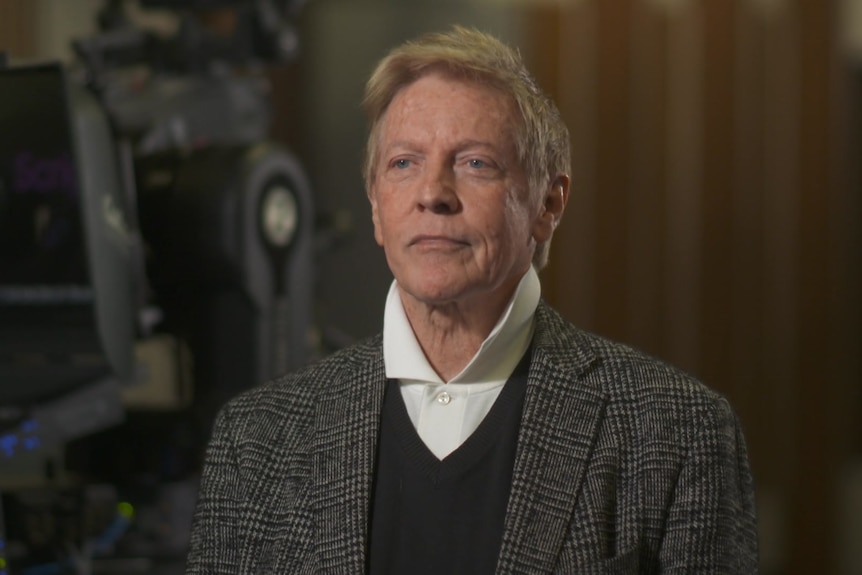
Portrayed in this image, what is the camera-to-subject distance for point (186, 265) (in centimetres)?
205

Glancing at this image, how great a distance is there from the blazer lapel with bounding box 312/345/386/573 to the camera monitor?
736mm

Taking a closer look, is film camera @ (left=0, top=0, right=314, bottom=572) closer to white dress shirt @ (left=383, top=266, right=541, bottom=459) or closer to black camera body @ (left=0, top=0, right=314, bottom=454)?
black camera body @ (left=0, top=0, right=314, bottom=454)

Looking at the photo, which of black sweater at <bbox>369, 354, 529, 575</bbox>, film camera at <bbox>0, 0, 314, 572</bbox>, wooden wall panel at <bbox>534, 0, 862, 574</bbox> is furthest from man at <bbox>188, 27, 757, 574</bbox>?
wooden wall panel at <bbox>534, 0, 862, 574</bbox>

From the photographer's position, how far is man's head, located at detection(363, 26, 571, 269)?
3.45ft

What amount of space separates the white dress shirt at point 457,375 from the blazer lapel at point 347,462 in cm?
3

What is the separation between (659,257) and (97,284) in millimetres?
1965

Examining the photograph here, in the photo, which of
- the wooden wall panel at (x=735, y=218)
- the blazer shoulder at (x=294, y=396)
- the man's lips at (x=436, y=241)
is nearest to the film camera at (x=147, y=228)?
the blazer shoulder at (x=294, y=396)

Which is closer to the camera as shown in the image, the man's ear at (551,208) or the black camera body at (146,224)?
the man's ear at (551,208)

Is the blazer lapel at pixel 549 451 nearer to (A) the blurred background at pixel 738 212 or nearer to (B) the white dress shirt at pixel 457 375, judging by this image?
(B) the white dress shirt at pixel 457 375

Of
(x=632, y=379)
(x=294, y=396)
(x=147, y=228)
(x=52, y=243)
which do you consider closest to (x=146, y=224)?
(x=147, y=228)

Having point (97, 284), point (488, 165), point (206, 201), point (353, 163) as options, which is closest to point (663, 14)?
point (353, 163)

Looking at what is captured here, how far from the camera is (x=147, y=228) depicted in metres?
2.05

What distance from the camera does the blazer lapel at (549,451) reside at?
0.99 m

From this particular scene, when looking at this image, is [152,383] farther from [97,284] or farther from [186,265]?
[97,284]
